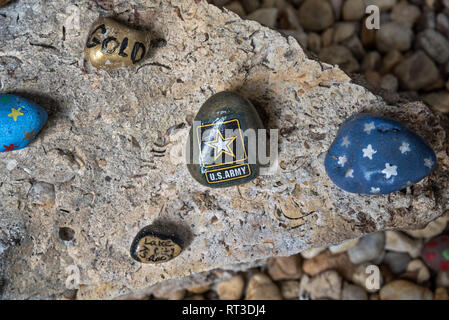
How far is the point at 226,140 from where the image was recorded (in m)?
1.44

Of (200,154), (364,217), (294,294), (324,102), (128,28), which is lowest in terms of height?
(294,294)

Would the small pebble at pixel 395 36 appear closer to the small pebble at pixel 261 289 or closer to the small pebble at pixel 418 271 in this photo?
the small pebble at pixel 418 271

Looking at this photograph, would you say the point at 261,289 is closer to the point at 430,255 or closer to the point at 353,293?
the point at 353,293


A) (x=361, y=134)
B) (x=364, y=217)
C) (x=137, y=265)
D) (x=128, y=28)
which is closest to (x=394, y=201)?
(x=364, y=217)

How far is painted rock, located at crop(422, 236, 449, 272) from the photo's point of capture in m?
1.90

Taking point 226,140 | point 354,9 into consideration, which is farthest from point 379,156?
point 354,9

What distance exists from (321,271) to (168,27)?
3.55 feet

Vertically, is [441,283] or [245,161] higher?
[245,161]

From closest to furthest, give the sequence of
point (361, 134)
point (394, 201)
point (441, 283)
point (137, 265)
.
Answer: point (361, 134) → point (394, 201) → point (137, 265) → point (441, 283)

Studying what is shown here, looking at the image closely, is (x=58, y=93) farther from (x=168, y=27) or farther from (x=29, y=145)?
(x=168, y=27)

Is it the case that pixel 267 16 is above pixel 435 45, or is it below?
above

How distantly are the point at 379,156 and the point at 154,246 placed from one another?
2.39 feet

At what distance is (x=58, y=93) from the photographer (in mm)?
1614

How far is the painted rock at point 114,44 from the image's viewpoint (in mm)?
1492
